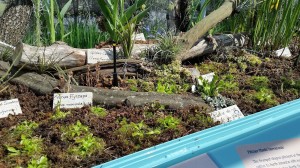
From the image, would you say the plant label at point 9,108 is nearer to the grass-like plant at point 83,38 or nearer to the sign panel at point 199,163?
the sign panel at point 199,163

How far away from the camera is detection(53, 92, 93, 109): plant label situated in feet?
7.68

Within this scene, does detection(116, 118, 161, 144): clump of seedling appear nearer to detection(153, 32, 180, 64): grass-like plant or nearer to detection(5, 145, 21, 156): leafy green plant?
detection(5, 145, 21, 156): leafy green plant

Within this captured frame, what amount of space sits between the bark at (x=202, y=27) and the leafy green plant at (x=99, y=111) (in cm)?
88

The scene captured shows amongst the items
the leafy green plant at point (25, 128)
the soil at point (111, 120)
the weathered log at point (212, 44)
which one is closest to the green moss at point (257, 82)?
the soil at point (111, 120)

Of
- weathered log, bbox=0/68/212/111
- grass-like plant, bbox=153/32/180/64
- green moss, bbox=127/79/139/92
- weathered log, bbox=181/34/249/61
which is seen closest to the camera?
weathered log, bbox=0/68/212/111

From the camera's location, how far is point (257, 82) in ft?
9.36

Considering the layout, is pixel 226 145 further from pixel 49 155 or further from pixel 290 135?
pixel 49 155

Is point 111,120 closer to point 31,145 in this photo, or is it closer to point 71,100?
point 71,100

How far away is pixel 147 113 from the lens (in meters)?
2.26

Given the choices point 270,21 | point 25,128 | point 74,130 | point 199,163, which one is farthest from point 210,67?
point 199,163

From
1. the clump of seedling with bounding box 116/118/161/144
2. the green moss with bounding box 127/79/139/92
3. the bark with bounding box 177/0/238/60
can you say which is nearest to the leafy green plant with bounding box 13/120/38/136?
the clump of seedling with bounding box 116/118/161/144

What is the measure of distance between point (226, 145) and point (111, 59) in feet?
6.07

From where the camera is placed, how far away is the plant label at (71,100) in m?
2.34

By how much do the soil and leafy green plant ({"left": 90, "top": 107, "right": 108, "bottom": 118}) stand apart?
1.0 inches
